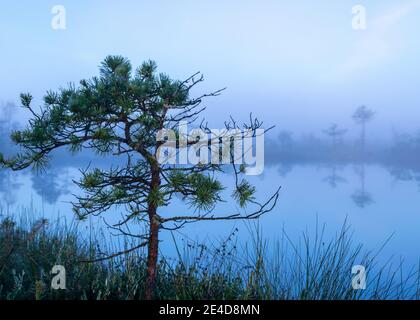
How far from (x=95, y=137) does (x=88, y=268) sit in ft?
7.74

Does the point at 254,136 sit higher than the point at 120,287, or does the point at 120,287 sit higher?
the point at 254,136

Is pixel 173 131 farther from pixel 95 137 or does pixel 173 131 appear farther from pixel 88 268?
pixel 88 268

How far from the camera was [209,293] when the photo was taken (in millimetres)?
5699

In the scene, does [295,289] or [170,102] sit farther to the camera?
[295,289]

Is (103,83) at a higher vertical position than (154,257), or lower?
higher

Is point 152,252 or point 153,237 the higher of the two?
point 153,237

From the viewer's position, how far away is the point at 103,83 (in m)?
4.70

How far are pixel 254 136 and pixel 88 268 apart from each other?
9.48ft

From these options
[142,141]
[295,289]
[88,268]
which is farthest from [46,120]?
[295,289]

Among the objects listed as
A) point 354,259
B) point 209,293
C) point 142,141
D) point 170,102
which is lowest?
point 209,293

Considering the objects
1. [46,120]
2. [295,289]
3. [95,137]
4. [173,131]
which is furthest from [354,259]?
[46,120]

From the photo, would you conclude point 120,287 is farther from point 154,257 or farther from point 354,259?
point 354,259
